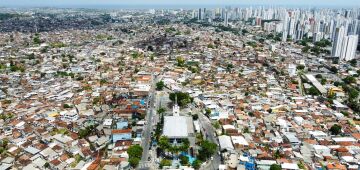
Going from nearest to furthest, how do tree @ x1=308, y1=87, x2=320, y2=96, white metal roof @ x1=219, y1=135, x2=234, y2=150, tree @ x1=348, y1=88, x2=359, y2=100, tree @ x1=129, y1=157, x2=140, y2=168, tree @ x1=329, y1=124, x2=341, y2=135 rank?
tree @ x1=129, y1=157, x2=140, y2=168, white metal roof @ x1=219, y1=135, x2=234, y2=150, tree @ x1=329, y1=124, x2=341, y2=135, tree @ x1=348, y1=88, x2=359, y2=100, tree @ x1=308, y1=87, x2=320, y2=96

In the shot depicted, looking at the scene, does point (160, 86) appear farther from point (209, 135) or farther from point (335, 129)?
point (335, 129)

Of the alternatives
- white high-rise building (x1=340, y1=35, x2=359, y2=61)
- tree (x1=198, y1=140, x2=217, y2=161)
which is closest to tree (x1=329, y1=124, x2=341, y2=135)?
tree (x1=198, y1=140, x2=217, y2=161)

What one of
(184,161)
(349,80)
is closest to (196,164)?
(184,161)

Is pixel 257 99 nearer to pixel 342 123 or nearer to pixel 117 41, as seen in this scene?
pixel 342 123

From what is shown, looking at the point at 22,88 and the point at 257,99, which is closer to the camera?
the point at 257,99

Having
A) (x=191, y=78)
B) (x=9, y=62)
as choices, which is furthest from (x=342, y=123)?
(x=9, y=62)

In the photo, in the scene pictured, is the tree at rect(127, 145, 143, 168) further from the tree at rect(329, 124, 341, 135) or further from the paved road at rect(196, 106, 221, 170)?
the tree at rect(329, 124, 341, 135)
